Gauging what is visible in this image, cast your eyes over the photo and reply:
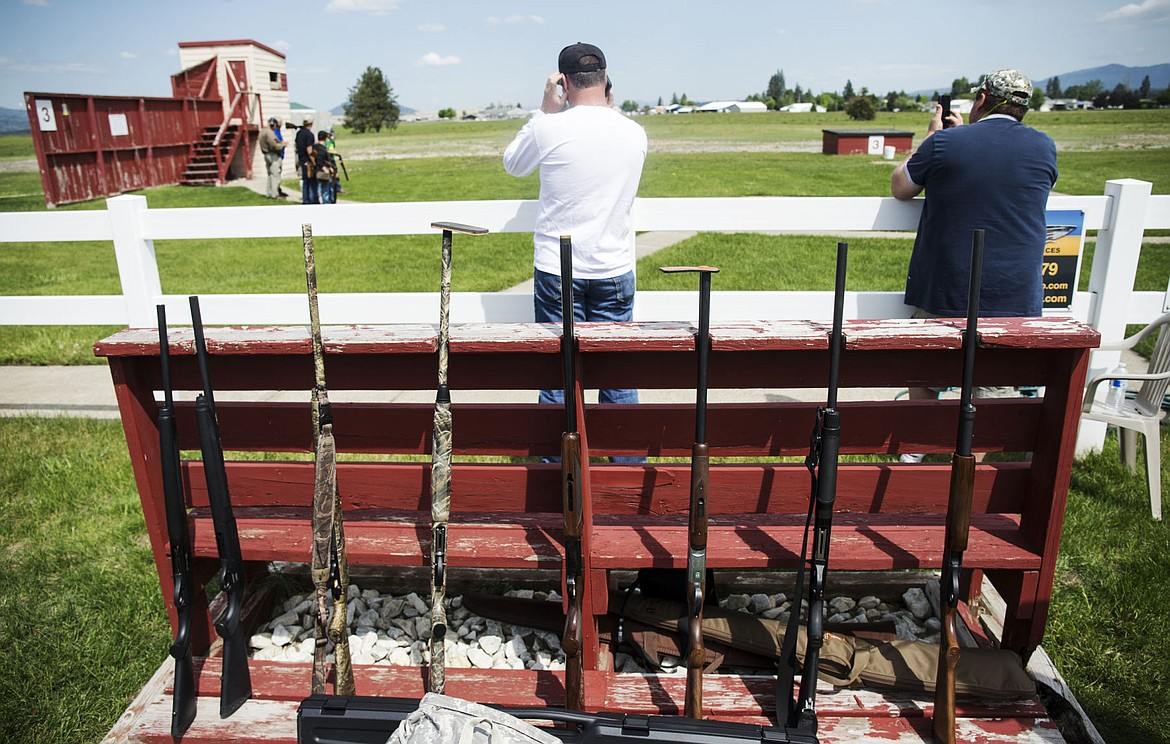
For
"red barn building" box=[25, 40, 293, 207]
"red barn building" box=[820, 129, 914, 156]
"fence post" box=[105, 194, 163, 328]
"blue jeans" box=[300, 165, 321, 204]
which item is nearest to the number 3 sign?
"red barn building" box=[25, 40, 293, 207]

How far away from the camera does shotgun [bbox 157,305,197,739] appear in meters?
2.30

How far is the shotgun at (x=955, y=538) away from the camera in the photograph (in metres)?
2.13

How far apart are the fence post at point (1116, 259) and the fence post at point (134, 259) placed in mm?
5262

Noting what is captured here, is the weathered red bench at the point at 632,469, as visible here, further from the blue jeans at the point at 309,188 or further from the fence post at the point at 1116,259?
the blue jeans at the point at 309,188

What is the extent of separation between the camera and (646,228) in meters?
4.65

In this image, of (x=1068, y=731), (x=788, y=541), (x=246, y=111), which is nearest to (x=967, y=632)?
(x=1068, y=731)

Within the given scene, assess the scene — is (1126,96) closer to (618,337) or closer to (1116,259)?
(1116,259)

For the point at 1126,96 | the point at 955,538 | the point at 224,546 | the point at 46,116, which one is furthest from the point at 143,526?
the point at 1126,96

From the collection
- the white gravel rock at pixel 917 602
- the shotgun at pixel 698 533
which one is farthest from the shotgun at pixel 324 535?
the white gravel rock at pixel 917 602

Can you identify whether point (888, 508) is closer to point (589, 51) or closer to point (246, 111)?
point (589, 51)

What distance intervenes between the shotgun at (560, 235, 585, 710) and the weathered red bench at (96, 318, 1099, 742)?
119 mm

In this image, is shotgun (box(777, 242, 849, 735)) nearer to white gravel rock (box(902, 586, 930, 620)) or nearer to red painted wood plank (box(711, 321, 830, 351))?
red painted wood plank (box(711, 321, 830, 351))

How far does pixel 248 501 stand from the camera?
281 centimetres

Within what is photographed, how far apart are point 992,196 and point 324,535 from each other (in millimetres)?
3013
